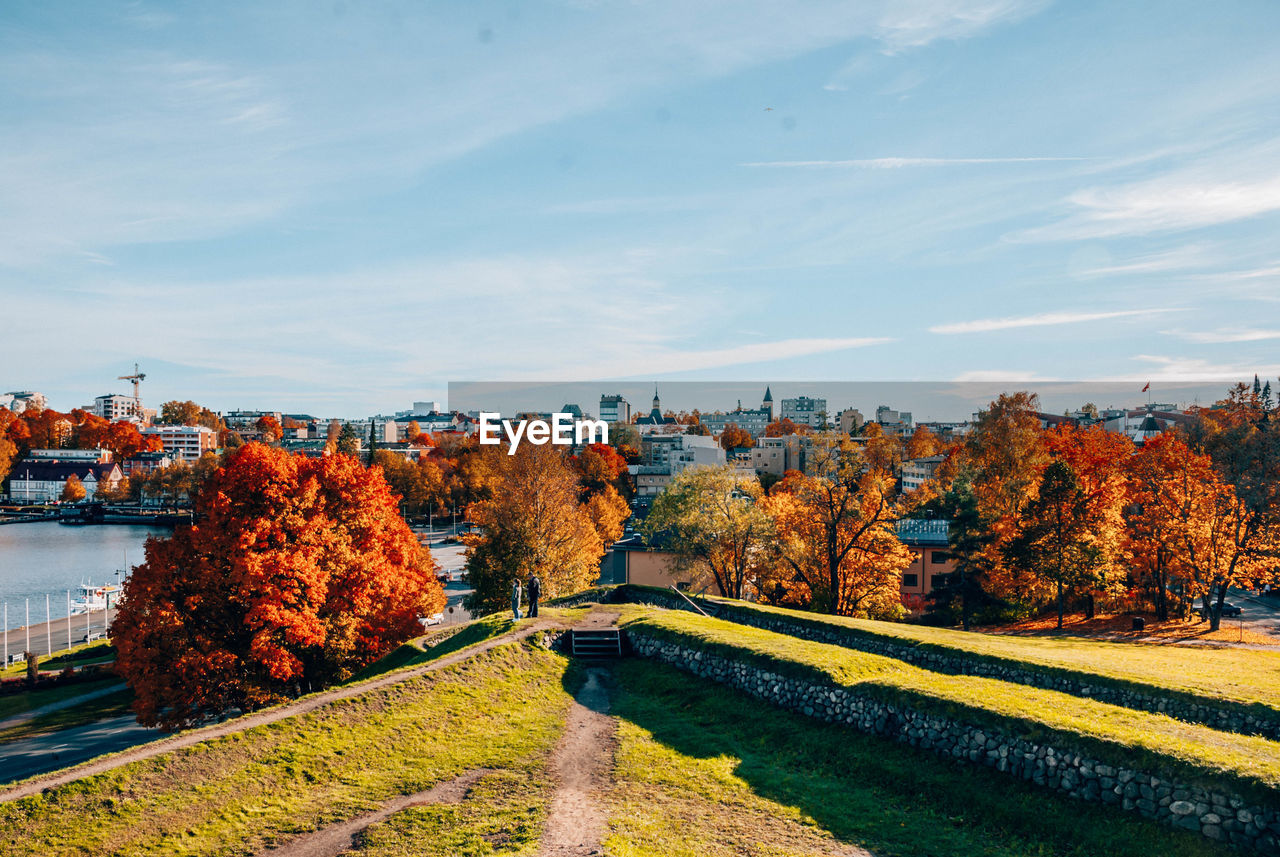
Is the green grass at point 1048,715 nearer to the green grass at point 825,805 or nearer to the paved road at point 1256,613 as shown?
the green grass at point 825,805

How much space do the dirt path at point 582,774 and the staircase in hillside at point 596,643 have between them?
7.19 feet

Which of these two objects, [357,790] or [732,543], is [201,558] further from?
[732,543]

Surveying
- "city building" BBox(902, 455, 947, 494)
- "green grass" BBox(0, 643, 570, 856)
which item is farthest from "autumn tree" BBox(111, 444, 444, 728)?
"city building" BBox(902, 455, 947, 494)

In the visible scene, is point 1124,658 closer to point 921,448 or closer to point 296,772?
point 296,772

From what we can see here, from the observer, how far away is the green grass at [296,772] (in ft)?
41.5

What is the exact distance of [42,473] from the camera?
16162 centimetres

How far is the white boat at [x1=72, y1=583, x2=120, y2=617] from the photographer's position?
235 feet

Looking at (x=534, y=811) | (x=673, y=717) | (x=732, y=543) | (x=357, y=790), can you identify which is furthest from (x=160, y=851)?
(x=732, y=543)

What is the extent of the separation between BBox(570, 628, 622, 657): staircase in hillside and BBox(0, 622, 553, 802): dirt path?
3160 mm

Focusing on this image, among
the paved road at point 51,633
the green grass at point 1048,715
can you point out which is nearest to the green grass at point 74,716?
the paved road at point 51,633

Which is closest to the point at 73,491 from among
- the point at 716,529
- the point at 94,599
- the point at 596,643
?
the point at 94,599

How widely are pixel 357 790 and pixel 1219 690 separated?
20.0m

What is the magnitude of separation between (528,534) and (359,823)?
30363 mm

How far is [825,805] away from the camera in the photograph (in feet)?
46.6
